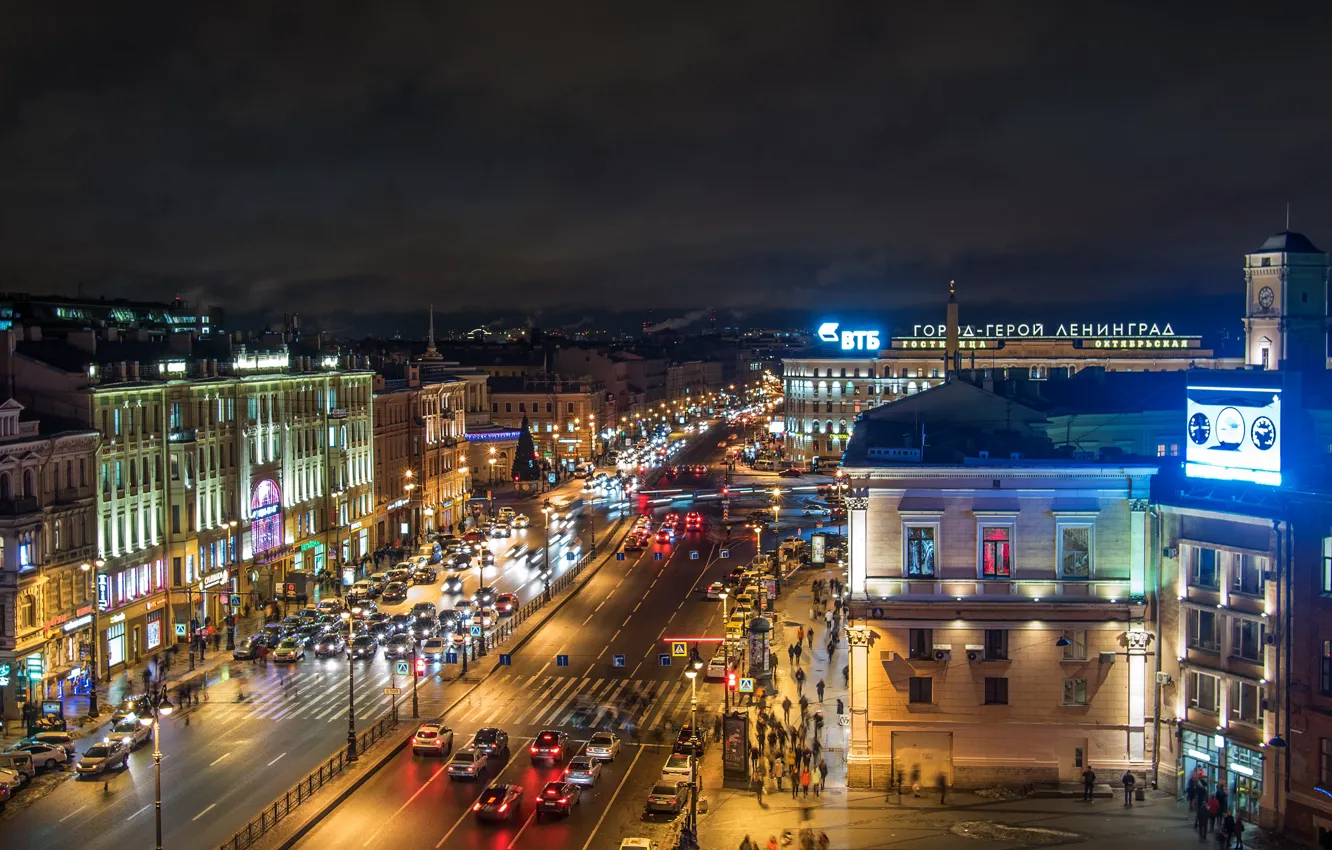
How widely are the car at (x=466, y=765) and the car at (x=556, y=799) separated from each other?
13.0 ft

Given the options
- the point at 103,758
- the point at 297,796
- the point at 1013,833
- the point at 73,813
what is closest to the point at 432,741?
the point at 297,796

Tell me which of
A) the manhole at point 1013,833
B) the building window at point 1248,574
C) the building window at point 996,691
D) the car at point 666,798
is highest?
the building window at point 1248,574

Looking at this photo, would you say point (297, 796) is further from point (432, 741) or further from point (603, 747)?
point (603, 747)

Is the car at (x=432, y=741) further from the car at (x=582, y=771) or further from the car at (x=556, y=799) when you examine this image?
the car at (x=556, y=799)

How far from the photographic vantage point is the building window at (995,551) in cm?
5078

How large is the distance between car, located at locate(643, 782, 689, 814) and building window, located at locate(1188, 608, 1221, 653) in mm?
17675

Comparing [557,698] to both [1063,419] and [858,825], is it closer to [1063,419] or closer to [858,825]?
[858,825]

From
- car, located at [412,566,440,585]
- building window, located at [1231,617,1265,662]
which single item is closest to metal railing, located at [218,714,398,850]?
building window, located at [1231,617,1265,662]

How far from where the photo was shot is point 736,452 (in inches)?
7869

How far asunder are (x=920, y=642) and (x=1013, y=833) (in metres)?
7.48

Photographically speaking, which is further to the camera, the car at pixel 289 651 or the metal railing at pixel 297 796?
the car at pixel 289 651

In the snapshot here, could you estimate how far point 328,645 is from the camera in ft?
253

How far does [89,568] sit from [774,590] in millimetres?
36345

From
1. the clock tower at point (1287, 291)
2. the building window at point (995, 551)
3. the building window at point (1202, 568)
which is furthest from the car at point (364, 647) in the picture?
the clock tower at point (1287, 291)
